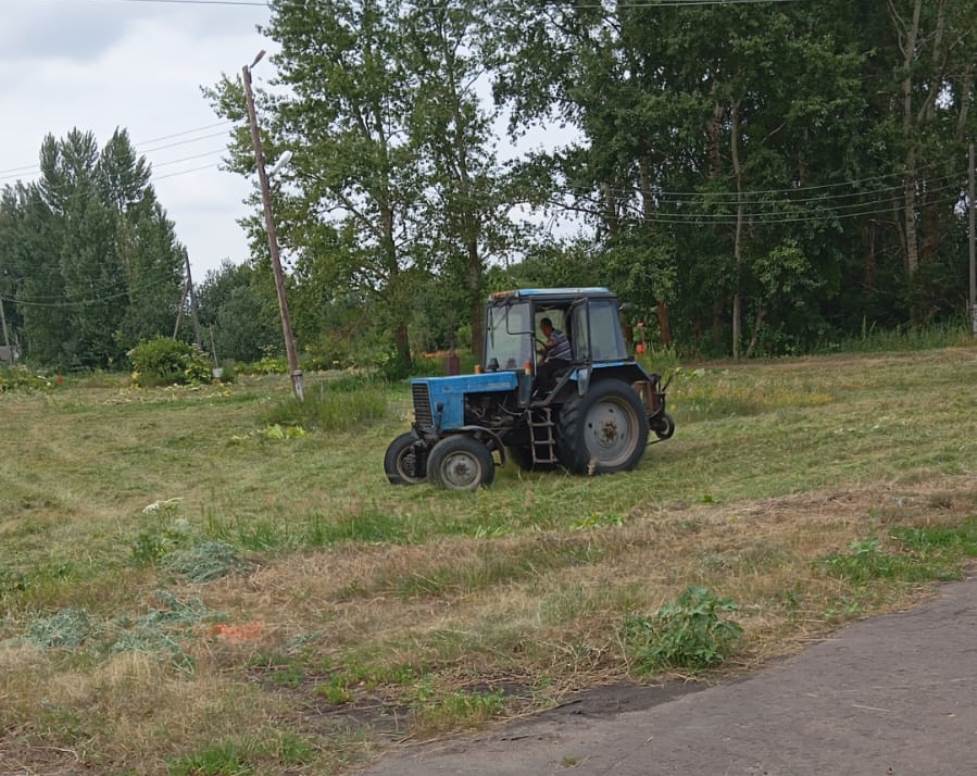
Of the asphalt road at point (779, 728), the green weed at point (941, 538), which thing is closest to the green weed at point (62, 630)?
the asphalt road at point (779, 728)

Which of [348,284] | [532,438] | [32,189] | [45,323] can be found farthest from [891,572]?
[32,189]

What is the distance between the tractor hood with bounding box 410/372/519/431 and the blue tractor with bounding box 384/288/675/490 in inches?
0.5

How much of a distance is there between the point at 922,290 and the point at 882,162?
4.62 meters

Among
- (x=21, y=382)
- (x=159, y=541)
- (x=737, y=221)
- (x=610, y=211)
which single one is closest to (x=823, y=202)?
(x=737, y=221)

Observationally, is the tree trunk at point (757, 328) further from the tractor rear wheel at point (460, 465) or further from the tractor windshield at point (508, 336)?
the tractor rear wheel at point (460, 465)

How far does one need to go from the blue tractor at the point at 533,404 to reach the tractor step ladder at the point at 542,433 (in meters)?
0.01

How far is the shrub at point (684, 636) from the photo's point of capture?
18.1ft

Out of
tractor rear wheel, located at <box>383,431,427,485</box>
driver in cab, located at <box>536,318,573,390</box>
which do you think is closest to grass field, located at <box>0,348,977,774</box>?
tractor rear wheel, located at <box>383,431,427,485</box>

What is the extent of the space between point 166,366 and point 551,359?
3317cm

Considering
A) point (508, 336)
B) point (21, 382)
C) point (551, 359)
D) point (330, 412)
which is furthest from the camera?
point (21, 382)

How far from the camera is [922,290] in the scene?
38062 millimetres

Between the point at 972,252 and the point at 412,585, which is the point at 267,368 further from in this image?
the point at 412,585

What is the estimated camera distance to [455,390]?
44.2ft

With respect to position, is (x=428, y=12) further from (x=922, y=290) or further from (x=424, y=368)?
(x=922, y=290)
